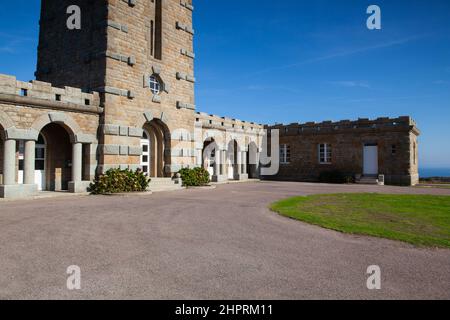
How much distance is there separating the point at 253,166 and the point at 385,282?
1021 inches

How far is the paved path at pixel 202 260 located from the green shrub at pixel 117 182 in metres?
5.90

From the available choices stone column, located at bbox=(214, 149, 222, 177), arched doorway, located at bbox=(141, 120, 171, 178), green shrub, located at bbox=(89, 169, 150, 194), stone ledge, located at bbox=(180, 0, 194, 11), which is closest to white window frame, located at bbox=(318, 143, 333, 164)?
stone column, located at bbox=(214, 149, 222, 177)

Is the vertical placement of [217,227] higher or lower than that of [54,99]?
lower

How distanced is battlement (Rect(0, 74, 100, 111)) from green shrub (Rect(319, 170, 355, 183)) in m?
19.1

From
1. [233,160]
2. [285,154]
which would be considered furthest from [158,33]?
[285,154]

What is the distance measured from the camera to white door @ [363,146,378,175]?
26.3 metres

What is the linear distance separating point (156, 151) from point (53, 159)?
5.60 m

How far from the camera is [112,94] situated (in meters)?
16.1

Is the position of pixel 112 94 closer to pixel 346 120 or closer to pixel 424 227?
pixel 424 227

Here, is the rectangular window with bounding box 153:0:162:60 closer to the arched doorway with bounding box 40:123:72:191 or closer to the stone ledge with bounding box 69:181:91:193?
the arched doorway with bounding box 40:123:72:191

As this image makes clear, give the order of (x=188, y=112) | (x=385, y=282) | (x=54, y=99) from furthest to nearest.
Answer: (x=188, y=112) < (x=54, y=99) < (x=385, y=282)

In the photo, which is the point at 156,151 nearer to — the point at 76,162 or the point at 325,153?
the point at 76,162

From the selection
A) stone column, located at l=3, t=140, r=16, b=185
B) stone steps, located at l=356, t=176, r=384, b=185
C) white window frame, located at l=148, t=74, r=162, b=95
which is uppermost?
white window frame, located at l=148, t=74, r=162, b=95

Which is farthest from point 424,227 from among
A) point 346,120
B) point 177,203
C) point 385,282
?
point 346,120
